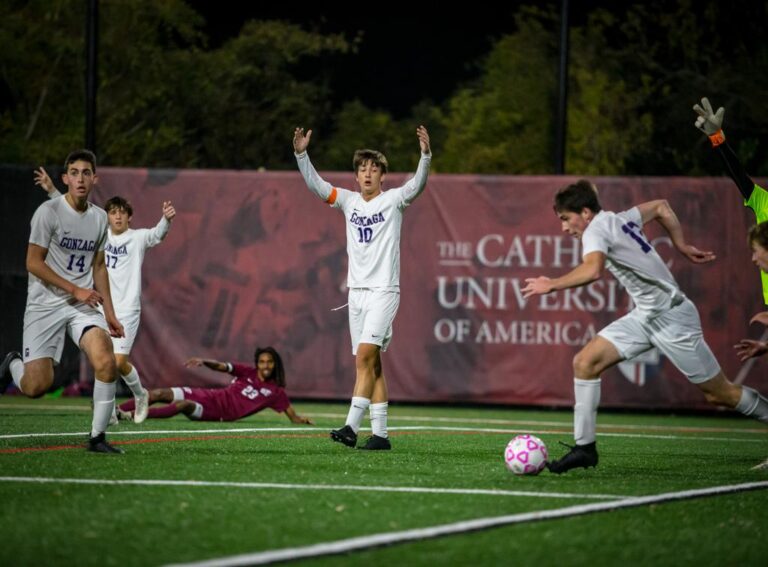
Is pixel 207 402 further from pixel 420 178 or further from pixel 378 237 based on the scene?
pixel 420 178

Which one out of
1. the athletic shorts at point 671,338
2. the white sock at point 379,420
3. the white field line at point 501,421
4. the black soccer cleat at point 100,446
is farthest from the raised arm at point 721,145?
the white field line at point 501,421

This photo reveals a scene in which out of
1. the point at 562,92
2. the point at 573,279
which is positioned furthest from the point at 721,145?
the point at 562,92

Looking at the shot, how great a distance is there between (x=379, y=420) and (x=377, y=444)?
234mm

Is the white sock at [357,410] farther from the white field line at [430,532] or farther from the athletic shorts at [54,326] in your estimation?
the white field line at [430,532]

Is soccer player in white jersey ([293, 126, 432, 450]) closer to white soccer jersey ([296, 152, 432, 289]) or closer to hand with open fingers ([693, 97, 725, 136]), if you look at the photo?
white soccer jersey ([296, 152, 432, 289])

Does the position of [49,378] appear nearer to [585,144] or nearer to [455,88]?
[585,144]

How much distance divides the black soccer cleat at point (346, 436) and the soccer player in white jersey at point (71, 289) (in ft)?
5.71

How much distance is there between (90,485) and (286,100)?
44.6 metres

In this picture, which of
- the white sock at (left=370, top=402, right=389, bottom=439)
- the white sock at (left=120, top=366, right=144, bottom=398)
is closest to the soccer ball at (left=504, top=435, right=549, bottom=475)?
the white sock at (left=370, top=402, right=389, bottom=439)

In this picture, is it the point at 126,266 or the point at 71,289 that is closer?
the point at 71,289

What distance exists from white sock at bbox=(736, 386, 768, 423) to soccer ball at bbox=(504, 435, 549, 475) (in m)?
1.41

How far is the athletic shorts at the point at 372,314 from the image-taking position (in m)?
10.7

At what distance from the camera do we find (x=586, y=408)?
856 centimetres

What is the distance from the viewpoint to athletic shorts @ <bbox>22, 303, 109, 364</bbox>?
966 cm
